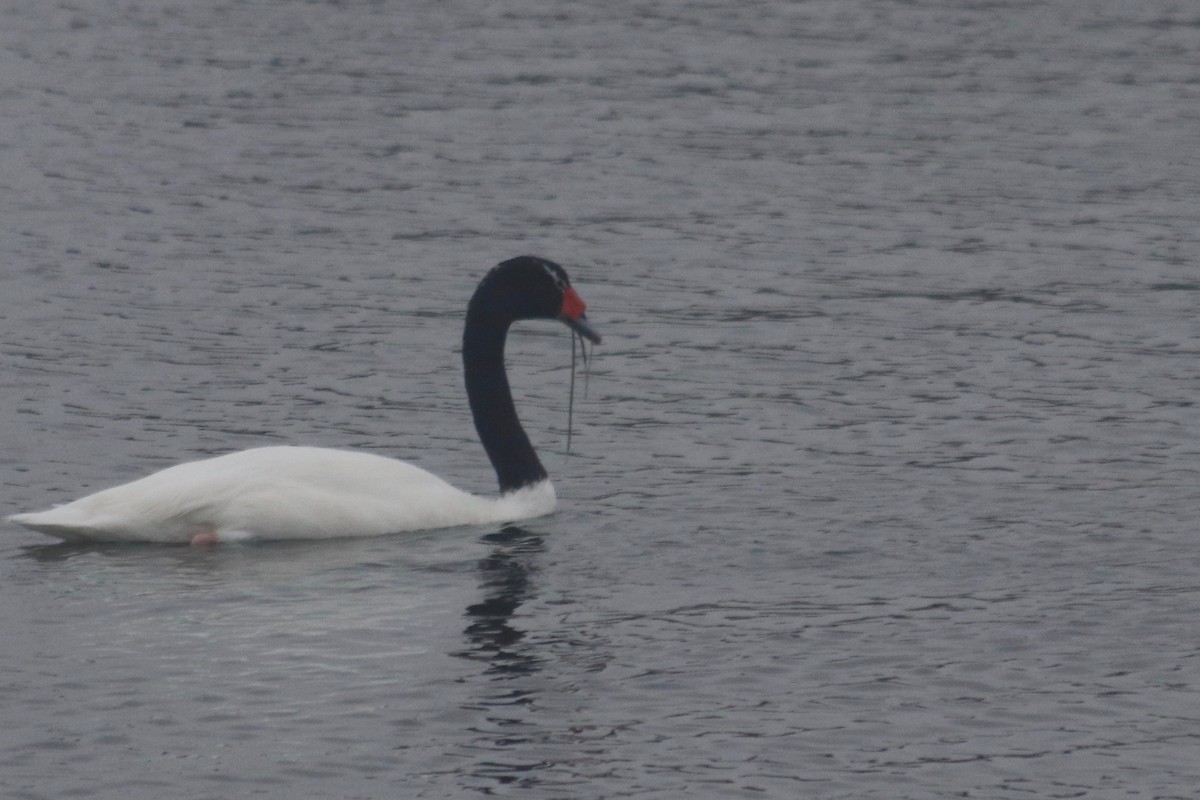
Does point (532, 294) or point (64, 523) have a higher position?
point (532, 294)

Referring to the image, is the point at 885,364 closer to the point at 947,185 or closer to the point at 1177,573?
the point at 1177,573

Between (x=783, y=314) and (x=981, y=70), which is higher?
(x=981, y=70)

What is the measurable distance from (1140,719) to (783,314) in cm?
939

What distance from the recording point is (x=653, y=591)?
1254 centimetres

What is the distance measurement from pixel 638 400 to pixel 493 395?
2717mm

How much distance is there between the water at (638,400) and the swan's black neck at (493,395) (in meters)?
0.49

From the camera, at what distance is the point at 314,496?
43.5ft

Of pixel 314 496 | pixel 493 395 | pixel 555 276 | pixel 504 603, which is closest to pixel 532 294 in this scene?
pixel 555 276

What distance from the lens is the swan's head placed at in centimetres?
1430

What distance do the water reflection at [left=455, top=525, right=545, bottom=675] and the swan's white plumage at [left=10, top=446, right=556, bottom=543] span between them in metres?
0.46

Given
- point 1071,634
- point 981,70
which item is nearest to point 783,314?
point 1071,634

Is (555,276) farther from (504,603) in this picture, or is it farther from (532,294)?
(504,603)

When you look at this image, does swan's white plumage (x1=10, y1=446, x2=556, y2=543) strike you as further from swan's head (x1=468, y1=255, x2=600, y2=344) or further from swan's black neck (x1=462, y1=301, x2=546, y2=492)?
swan's head (x1=468, y1=255, x2=600, y2=344)

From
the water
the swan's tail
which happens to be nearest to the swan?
the swan's tail
